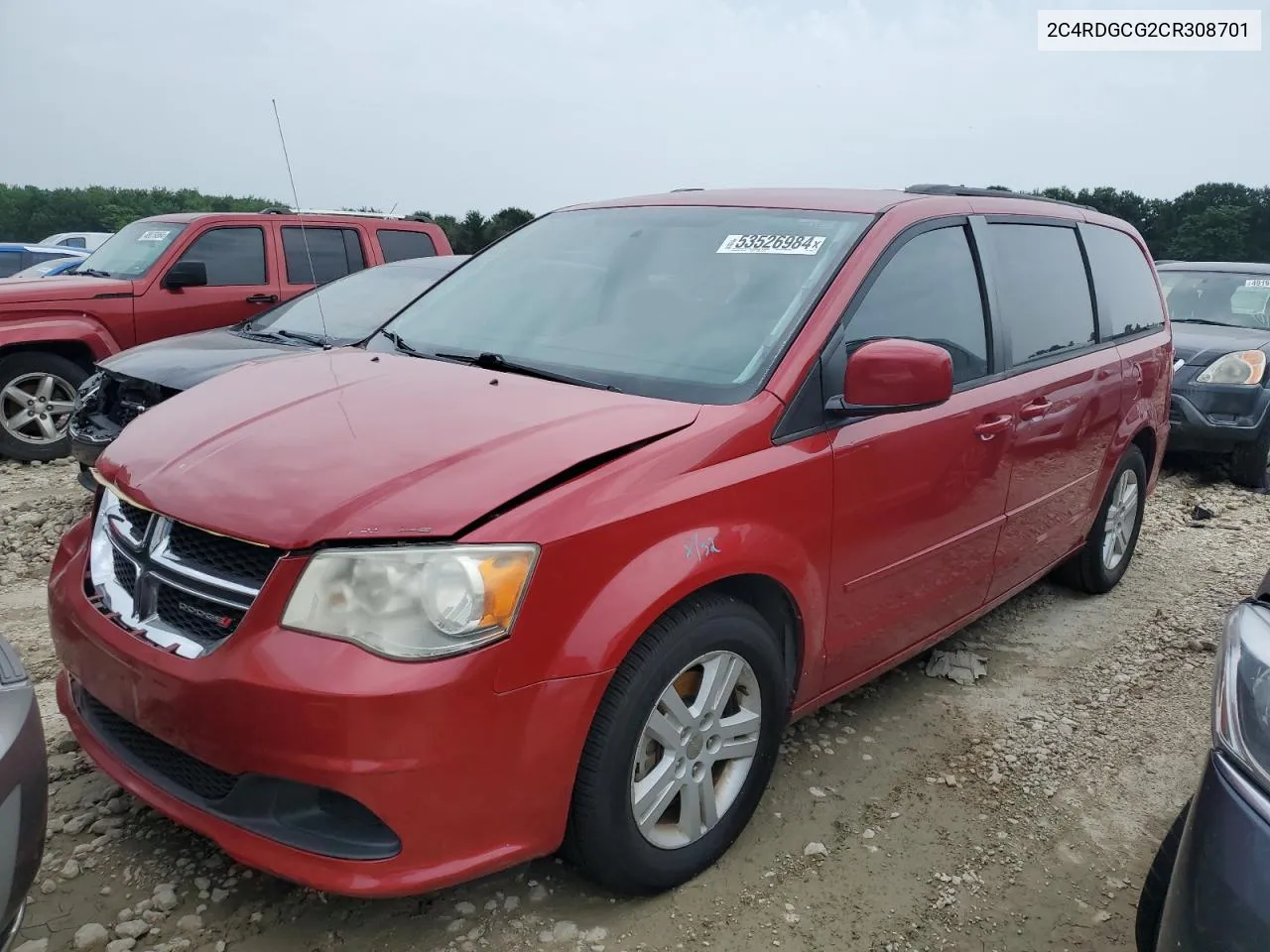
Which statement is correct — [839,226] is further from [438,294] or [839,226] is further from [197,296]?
[197,296]

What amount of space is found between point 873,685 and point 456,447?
7.04ft

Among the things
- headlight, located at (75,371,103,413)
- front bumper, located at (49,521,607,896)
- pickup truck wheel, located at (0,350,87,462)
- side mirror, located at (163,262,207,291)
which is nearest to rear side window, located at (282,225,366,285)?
side mirror, located at (163,262,207,291)

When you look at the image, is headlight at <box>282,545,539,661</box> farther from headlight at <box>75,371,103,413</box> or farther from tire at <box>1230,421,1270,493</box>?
tire at <box>1230,421,1270,493</box>

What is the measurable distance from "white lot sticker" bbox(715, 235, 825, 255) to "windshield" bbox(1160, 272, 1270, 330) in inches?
252

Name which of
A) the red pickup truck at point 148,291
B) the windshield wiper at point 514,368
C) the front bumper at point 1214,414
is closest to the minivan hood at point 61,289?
the red pickup truck at point 148,291

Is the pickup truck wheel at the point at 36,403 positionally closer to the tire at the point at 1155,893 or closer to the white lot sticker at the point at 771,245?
the white lot sticker at the point at 771,245

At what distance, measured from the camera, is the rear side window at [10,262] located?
1456 cm

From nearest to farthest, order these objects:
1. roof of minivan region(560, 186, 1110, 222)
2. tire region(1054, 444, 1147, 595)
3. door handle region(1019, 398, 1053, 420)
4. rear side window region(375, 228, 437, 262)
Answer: roof of minivan region(560, 186, 1110, 222) → door handle region(1019, 398, 1053, 420) → tire region(1054, 444, 1147, 595) → rear side window region(375, 228, 437, 262)

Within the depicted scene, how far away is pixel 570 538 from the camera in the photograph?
2.05m

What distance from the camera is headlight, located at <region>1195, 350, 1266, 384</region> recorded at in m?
7.07

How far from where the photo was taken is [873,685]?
3.70 meters

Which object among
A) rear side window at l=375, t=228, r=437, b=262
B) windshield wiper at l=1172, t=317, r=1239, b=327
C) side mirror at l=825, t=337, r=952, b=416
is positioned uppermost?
rear side window at l=375, t=228, r=437, b=262

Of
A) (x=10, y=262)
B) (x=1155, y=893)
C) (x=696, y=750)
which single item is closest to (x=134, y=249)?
(x=696, y=750)

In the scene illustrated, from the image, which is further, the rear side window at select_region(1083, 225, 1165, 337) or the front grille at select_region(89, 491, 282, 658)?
the rear side window at select_region(1083, 225, 1165, 337)
